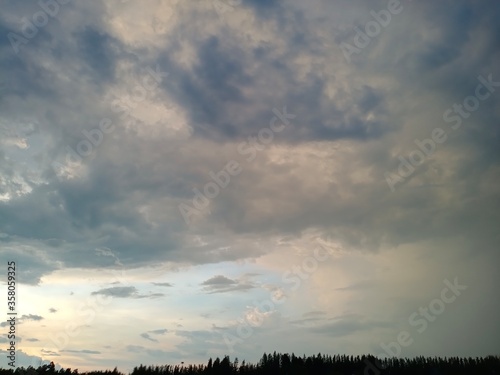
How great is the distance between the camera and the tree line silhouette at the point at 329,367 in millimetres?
93125

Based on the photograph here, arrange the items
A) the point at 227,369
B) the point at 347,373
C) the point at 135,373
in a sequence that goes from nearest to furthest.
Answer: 1. the point at 347,373
2. the point at 227,369
3. the point at 135,373

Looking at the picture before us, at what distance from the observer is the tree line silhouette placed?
9312 cm

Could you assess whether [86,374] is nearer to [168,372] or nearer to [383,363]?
[168,372]

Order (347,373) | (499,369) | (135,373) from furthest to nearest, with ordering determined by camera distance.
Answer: (135,373), (347,373), (499,369)

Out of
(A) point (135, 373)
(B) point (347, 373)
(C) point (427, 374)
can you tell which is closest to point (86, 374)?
(A) point (135, 373)

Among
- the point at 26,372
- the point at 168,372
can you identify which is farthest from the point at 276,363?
the point at 26,372

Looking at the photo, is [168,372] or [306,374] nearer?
[306,374]

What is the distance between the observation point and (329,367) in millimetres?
100312

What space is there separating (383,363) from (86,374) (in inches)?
2578

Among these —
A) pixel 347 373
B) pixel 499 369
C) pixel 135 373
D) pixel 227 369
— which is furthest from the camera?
pixel 135 373

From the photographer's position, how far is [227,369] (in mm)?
104750

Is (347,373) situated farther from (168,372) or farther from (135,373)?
(135,373)

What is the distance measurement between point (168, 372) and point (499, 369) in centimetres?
6545

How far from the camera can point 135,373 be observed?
4471 inches
